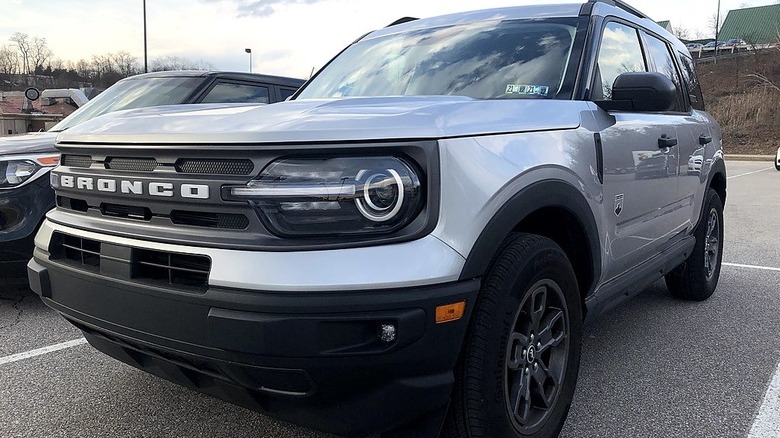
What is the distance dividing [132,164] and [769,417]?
2810 millimetres

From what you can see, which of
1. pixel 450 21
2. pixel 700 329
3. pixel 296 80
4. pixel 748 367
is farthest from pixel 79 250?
pixel 296 80

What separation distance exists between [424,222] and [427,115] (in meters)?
0.35

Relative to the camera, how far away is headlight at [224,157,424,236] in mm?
1780

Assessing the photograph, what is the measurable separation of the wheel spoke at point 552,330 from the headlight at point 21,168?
10.6 ft

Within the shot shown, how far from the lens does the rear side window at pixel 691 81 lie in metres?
4.58

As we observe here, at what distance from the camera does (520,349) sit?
2273mm

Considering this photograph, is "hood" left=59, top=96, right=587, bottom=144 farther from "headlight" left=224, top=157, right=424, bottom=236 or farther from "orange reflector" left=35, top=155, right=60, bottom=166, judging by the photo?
"orange reflector" left=35, top=155, right=60, bottom=166

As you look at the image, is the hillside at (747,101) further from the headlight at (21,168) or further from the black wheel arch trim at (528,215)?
the headlight at (21,168)

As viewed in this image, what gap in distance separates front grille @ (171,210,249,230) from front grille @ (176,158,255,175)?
0.41 ft

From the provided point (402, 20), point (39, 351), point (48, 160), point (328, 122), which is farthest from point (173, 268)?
point (48, 160)

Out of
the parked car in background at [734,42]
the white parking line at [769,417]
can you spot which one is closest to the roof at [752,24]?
the parked car in background at [734,42]

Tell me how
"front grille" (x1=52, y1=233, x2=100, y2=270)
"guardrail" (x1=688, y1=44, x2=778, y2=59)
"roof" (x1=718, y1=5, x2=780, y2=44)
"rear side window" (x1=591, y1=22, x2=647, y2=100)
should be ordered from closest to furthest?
"front grille" (x1=52, y1=233, x2=100, y2=270) → "rear side window" (x1=591, y1=22, x2=647, y2=100) → "guardrail" (x1=688, y1=44, x2=778, y2=59) → "roof" (x1=718, y1=5, x2=780, y2=44)

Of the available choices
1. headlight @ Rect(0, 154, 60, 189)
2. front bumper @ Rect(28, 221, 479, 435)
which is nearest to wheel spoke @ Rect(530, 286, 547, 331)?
front bumper @ Rect(28, 221, 479, 435)

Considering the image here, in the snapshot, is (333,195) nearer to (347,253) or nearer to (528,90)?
(347,253)
